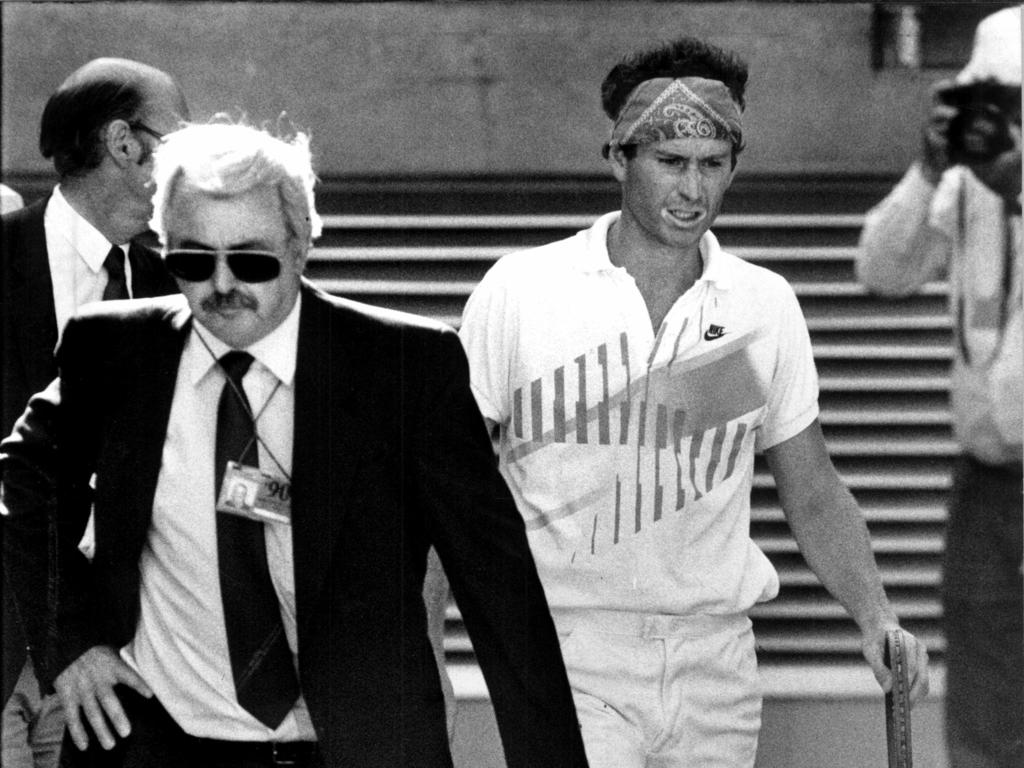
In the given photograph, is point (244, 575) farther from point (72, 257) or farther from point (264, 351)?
point (72, 257)

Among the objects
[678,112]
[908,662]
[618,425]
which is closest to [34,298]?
[618,425]

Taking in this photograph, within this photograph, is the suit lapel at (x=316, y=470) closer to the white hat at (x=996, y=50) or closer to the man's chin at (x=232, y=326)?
the man's chin at (x=232, y=326)

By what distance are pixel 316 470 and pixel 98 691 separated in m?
0.51

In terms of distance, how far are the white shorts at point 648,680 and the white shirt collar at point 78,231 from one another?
1.02 m

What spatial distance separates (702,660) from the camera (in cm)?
262

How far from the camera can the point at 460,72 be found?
272cm

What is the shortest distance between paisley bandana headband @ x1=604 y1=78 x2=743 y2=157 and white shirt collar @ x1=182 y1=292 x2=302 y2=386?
709 mm

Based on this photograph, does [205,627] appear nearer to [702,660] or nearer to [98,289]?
[98,289]

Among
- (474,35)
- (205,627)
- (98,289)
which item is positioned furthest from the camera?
(474,35)

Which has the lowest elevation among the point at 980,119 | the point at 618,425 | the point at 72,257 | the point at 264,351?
the point at 618,425

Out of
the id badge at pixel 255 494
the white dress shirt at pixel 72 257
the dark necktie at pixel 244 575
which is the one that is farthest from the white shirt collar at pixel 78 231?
the id badge at pixel 255 494

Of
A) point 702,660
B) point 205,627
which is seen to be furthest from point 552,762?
point 205,627

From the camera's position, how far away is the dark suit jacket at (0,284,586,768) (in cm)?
231

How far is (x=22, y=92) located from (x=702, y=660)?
1569mm
